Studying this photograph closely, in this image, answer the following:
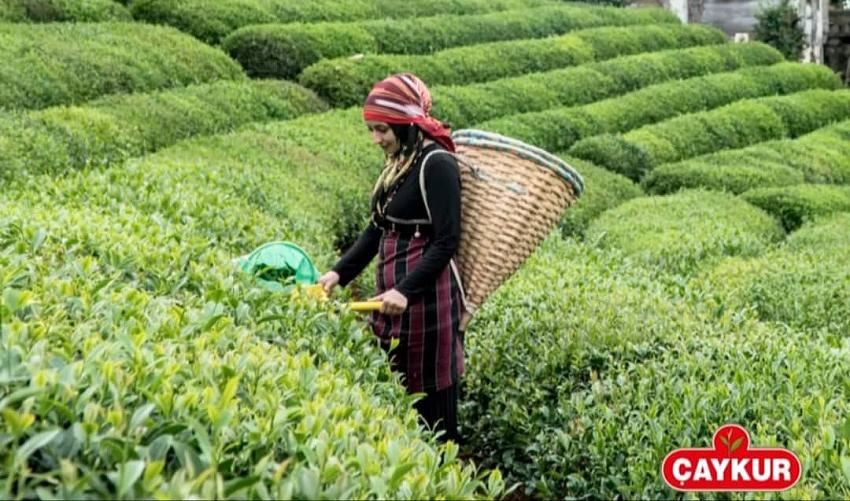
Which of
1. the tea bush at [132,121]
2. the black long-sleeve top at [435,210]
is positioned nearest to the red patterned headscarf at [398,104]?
the black long-sleeve top at [435,210]

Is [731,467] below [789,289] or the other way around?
the other way around

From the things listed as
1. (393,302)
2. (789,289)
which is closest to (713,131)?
(789,289)

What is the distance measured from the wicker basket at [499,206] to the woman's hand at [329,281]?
467mm

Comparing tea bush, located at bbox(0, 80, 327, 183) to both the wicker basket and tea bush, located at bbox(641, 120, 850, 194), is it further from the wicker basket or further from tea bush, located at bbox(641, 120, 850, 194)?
tea bush, located at bbox(641, 120, 850, 194)

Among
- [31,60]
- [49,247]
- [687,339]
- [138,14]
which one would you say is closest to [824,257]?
[687,339]

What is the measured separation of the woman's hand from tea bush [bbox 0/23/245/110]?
15.2 feet

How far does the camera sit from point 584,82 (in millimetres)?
14531

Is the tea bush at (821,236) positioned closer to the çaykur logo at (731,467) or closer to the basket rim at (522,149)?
the basket rim at (522,149)

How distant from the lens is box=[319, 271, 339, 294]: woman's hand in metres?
4.03

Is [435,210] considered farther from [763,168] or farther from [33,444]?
[763,168]

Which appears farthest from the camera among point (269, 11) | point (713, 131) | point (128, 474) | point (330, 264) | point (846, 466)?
point (713, 131)

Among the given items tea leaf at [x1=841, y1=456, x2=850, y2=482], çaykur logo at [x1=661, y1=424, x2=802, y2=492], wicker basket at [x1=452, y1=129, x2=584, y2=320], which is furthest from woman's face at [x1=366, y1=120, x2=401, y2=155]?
tea leaf at [x1=841, y1=456, x2=850, y2=482]

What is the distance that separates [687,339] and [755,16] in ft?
66.6

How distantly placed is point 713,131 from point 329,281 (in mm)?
10633
